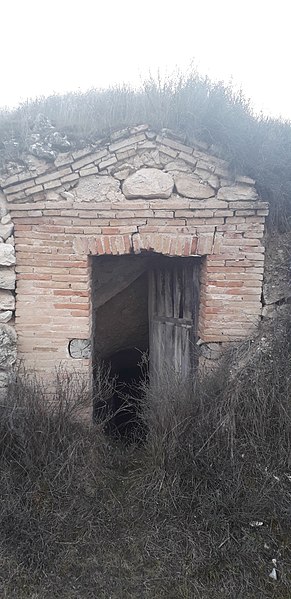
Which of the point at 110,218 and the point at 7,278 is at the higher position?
the point at 110,218

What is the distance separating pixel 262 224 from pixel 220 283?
0.76 metres

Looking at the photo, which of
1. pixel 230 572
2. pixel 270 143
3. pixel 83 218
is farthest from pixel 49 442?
pixel 270 143

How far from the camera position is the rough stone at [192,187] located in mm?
4102

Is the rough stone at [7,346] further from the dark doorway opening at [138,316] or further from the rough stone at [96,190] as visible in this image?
the rough stone at [96,190]

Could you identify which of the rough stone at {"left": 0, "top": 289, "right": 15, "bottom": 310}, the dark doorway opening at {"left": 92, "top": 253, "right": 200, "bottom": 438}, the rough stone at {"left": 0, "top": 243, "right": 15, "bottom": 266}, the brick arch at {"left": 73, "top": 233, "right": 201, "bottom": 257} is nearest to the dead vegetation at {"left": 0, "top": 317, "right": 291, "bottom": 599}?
the dark doorway opening at {"left": 92, "top": 253, "right": 200, "bottom": 438}

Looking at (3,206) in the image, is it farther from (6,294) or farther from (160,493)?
(160,493)

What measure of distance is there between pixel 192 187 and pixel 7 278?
2.13 meters

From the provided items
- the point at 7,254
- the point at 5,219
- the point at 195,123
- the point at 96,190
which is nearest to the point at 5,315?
the point at 7,254

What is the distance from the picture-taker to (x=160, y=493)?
333 cm

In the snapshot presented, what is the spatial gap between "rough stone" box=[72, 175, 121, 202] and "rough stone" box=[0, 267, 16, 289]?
3.43 ft

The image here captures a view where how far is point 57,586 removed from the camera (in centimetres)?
281

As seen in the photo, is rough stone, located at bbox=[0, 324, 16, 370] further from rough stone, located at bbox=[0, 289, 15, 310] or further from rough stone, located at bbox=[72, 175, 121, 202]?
rough stone, located at bbox=[72, 175, 121, 202]

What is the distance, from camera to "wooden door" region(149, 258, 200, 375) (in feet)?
16.2

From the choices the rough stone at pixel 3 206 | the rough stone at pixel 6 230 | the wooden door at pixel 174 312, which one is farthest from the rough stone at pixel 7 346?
the wooden door at pixel 174 312
